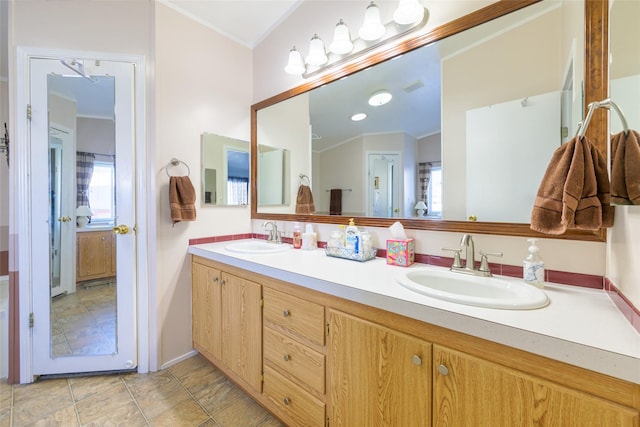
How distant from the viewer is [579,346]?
63 cm

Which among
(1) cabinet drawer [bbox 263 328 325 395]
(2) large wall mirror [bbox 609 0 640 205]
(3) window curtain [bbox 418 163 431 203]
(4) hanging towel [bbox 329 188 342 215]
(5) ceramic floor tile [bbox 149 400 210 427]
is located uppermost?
(2) large wall mirror [bbox 609 0 640 205]

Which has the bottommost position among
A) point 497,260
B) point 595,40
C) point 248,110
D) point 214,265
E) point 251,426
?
point 251,426

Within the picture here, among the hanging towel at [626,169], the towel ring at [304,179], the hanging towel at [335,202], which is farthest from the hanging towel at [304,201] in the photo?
the hanging towel at [626,169]

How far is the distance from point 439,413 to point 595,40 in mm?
1380

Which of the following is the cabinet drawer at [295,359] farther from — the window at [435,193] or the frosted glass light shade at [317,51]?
the frosted glass light shade at [317,51]

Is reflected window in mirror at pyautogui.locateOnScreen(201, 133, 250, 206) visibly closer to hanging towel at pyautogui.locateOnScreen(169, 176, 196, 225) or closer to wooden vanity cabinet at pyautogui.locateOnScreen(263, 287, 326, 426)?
hanging towel at pyautogui.locateOnScreen(169, 176, 196, 225)

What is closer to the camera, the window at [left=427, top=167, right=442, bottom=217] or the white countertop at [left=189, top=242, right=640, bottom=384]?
the white countertop at [left=189, top=242, right=640, bottom=384]

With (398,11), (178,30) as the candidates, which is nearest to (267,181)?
(178,30)

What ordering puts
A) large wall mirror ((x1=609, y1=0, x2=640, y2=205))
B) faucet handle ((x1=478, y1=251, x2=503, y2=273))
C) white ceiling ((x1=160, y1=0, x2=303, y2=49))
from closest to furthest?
large wall mirror ((x1=609, y1=0, x2=640, y2=205)) → faucet handle ((x1=478, y1=251, x2=503, y2=273)) → white ceiling ((x1=160, y1=0, x2=303, y2=49))

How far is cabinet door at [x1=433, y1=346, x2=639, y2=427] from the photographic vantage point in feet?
2.05

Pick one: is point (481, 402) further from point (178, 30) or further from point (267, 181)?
point (178, 30)

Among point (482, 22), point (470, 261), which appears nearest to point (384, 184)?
point (470, 261)

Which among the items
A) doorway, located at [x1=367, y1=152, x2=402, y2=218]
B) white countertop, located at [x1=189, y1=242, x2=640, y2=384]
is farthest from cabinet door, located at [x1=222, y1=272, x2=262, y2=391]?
doorway, located at [x1=367, y1=152, x2=402, y2=218]

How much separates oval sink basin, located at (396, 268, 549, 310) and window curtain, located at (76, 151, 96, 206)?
2037 millimetres
